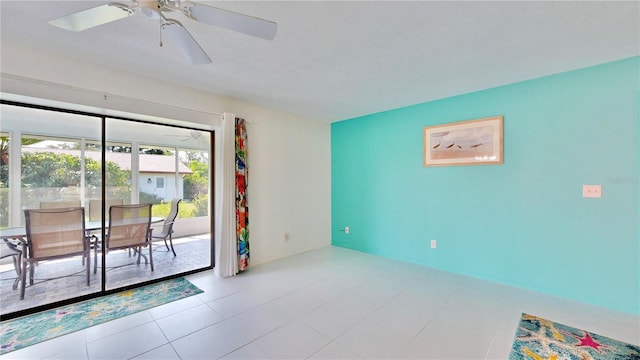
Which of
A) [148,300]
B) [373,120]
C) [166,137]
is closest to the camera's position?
[148,300]

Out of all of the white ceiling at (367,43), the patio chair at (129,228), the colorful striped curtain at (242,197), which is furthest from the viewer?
the colorful striped curtain at (242,197)

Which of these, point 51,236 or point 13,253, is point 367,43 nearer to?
point 51,236

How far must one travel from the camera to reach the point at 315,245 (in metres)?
Answer: 4.75

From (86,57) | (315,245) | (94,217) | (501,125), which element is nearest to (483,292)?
(501,125)

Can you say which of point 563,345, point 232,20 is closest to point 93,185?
point 232,20

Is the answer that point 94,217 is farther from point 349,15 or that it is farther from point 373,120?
point 373,120

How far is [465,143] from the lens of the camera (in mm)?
3375

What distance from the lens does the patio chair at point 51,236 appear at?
2.58m

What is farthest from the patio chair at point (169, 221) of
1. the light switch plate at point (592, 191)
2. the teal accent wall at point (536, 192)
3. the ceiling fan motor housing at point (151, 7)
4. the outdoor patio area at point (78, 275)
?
the light switch plate at point (592, 191)

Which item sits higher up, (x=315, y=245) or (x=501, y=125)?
(x=501, y=125)

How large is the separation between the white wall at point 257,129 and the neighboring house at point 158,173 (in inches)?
26.8

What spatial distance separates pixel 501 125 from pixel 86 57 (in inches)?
172

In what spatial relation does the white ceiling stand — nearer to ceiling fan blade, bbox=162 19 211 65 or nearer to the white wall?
the white wall

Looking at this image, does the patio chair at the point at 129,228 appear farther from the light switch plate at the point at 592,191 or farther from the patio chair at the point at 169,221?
the light switch plate at the point at 592,191
